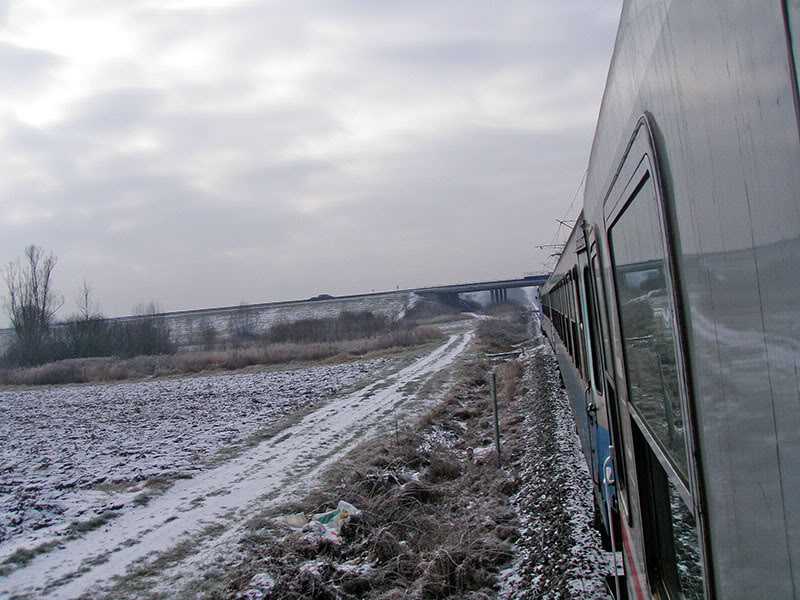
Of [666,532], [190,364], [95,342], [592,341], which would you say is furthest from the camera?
[95,342]

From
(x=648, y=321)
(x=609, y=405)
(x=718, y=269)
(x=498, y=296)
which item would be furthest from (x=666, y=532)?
(x=498, y=296)

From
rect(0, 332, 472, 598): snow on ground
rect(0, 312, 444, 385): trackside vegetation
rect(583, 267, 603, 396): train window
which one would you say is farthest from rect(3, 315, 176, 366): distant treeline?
rect(583, 267, 603, 396): train window

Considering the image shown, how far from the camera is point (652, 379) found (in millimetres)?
1963

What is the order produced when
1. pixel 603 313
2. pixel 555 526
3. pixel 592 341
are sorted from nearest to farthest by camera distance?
pixel 603 313 → pixel 592 341 → pixel 555 526

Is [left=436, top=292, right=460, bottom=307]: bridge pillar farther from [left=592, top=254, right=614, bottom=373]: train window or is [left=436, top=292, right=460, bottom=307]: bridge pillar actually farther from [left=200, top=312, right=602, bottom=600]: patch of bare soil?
[left=592, top=254, right=614, bottom=373]: train window

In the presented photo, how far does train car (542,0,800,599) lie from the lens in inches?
30.6

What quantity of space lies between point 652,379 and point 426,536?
4.97 meters

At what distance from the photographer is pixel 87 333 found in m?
57.7

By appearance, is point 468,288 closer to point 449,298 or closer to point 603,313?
point 449,298

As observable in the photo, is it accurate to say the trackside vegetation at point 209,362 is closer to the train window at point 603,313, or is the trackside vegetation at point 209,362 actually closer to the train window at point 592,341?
the train window at point 592,341

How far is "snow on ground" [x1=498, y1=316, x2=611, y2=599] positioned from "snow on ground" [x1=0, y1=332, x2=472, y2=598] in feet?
11.1

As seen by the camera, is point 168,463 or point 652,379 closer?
point 652,379

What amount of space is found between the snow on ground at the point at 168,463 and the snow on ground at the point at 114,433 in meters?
0.05

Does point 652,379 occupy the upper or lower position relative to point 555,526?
upper
